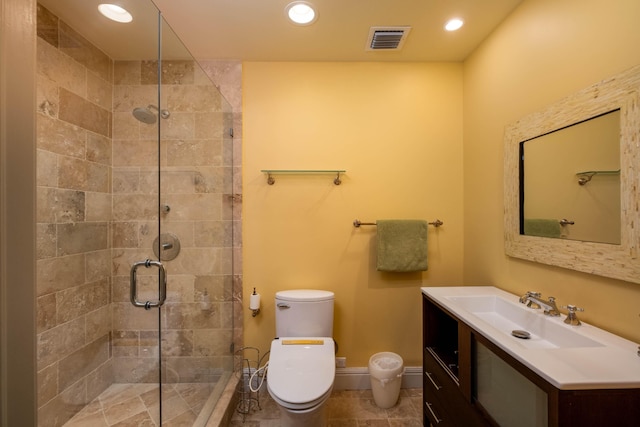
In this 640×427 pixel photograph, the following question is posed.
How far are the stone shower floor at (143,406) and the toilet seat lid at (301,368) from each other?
55 cm

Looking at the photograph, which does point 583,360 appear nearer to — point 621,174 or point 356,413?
point 621,174

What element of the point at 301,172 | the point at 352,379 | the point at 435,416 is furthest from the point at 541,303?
the point at 301,172

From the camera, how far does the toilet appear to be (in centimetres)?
133

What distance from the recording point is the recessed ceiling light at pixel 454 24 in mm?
1577

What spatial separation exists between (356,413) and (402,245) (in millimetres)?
1140

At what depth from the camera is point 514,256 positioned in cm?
149

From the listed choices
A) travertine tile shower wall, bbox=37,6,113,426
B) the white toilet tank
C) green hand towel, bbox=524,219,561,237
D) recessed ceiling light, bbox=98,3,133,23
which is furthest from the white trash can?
recessed ceiling light, bbox=98,3,133,23

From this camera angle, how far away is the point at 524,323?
4.09 feet

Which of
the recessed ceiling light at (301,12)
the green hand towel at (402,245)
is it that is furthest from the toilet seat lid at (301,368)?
the recessed ceiling light at (301,12)

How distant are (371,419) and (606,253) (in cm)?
155

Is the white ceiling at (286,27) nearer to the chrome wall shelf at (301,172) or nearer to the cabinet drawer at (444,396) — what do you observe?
the chrome wall shelf at (301,172)

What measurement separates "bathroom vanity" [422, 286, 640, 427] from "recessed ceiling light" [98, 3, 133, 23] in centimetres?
231

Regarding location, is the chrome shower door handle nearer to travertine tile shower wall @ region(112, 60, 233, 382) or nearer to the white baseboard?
Answer: travertine tile shower wall @ region(112, 60, 233, 382)

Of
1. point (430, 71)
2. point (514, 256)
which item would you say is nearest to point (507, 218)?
point (514, 256)
